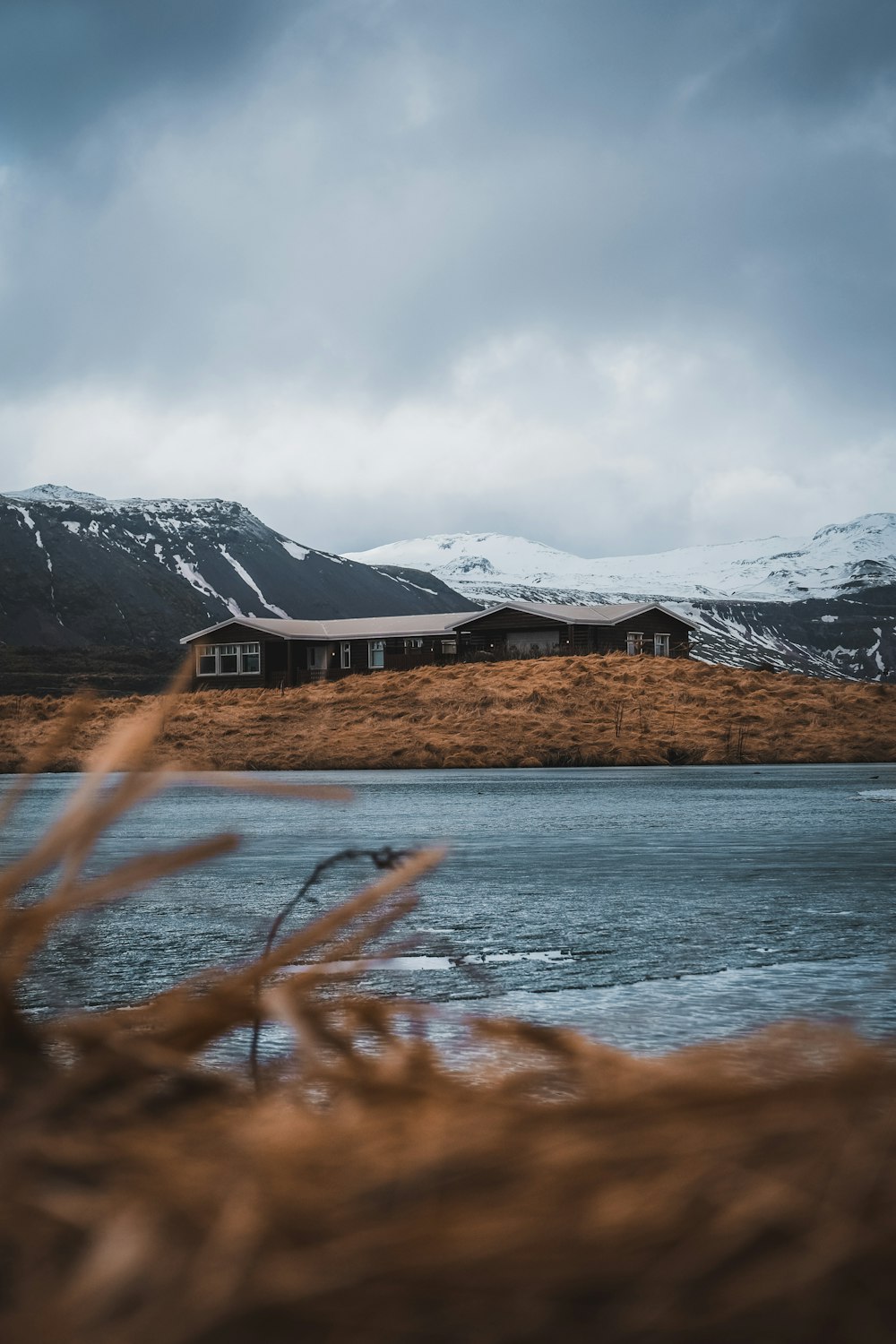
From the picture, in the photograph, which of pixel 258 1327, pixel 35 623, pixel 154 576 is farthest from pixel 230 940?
pixel 154 576

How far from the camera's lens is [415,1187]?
45 centimetres

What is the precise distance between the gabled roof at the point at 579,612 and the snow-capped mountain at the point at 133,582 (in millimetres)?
97575

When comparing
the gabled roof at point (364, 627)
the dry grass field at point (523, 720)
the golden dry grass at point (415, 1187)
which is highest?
the gabled roof at point (364, 627)

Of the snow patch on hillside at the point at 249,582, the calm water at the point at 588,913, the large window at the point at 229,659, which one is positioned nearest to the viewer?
the calm water at the point at 588,913

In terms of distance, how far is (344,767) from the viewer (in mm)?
20188

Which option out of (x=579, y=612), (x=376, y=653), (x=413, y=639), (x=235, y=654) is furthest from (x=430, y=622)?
(x=235, y=654)

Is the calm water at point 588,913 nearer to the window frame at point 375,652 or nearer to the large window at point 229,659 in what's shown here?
the window frame at point 375,652

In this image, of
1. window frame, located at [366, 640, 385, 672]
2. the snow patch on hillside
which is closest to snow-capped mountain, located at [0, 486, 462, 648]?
the snow patch on hillside

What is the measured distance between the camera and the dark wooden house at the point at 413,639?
4803 cm

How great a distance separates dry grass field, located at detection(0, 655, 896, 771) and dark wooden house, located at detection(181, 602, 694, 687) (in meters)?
19.2

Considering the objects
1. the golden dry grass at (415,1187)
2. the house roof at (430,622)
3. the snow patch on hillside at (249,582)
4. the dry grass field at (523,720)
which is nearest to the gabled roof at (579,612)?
the house roof at (430,622)

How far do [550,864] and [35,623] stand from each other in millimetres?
147432

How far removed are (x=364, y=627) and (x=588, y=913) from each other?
1953 inches

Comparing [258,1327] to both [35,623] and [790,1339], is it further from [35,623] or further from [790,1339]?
[35,623]
